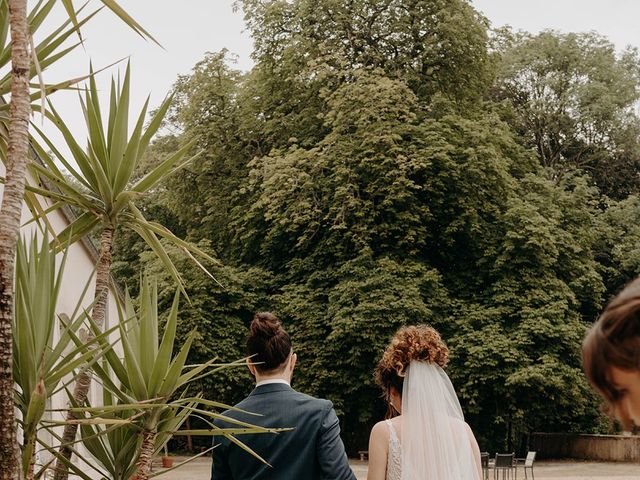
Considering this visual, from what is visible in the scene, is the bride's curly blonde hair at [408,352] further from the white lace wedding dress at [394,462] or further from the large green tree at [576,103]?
the large green tree at [576,103]

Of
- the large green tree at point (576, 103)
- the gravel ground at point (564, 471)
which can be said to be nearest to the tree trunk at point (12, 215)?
the gravel ground at point (564, 471)

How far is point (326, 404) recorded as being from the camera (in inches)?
177

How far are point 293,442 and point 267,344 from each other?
430 millimetres

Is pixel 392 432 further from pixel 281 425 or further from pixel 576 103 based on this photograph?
pixel 576 103

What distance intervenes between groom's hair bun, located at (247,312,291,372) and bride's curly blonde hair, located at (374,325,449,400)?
951mm

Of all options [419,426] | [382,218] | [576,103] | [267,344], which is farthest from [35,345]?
[576,103]

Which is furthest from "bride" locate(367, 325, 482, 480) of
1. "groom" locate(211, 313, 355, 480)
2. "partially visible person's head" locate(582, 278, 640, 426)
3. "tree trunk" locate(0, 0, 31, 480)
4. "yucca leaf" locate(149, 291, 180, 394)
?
"partially visible person's head" locate(582, 278, 640, 426)

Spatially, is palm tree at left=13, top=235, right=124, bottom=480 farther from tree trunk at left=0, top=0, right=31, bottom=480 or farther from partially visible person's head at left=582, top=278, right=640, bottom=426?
partially visible person's head at left=582, top=278, right=640, bottom=426

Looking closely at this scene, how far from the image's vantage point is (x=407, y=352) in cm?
538

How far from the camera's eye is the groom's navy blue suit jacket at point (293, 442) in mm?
4449

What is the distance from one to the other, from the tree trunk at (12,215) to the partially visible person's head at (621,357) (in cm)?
286

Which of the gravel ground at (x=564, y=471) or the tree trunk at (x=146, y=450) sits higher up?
the tree trunk at (x=146, y=450)

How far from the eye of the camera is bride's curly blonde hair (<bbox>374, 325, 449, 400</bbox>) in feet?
17.6

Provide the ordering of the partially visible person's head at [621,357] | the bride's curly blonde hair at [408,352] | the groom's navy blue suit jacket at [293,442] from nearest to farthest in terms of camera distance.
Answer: the partially visible person's head at [621,357] → the groom's navy blue suit jacket at [293,442] → the bride's curly blonde hair at [408,352]
